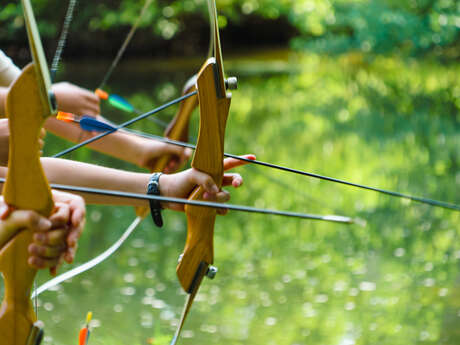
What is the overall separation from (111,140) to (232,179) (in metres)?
0.51

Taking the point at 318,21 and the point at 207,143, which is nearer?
the point at 207,143

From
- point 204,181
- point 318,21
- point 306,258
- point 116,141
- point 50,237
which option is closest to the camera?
point 50,237

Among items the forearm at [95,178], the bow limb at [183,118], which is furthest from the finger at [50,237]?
the bow limb at [183,118]

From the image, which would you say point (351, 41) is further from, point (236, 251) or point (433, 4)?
point (236, 251)

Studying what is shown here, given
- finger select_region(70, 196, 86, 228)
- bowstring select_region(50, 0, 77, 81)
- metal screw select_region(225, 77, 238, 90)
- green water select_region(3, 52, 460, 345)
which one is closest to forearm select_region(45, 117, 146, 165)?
bowstring select_region(50, 0, 77, 81)

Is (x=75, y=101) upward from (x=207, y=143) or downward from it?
upward

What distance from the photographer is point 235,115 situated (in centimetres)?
661

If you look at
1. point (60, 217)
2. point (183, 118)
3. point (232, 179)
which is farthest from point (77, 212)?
point (183, 118)

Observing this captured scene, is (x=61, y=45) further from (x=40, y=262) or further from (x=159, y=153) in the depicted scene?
(x=40, y=262)

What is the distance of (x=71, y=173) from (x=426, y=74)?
320 inches

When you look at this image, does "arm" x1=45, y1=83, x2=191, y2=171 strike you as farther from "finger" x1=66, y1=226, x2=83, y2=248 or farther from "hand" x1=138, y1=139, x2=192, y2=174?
"finger" x1=66, y1=226, x2=83, y2=248

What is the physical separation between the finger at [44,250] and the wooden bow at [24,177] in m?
0.02

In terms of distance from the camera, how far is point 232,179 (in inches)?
54.2

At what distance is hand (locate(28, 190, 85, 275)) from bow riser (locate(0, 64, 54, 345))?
24 mm
